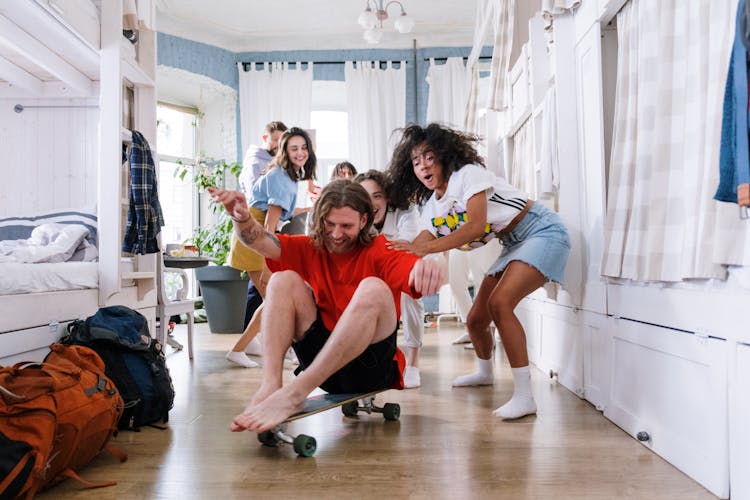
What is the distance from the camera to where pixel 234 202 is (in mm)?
1728

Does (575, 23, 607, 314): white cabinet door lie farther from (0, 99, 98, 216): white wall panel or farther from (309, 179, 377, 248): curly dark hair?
(0, 99, 98, 216): white wall panel

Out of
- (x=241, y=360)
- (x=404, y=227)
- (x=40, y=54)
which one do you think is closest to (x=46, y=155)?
(x=40, y=54)

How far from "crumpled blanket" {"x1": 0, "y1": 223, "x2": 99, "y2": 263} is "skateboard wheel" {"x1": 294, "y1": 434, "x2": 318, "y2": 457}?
141 centimetres

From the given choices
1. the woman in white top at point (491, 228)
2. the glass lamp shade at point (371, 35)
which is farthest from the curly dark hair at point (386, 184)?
the glass lamp shade at point (371, 35)

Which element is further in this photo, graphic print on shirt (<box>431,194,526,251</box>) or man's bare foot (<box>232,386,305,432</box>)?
graphic print on shirt (<box>431,194,526,251</box>)

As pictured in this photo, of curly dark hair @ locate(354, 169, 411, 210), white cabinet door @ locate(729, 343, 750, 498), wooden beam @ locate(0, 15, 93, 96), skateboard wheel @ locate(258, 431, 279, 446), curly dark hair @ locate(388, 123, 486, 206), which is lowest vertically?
skateboard wheel @ locate(258, 431, 279, 446)

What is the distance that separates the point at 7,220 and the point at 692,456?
2.95 meters

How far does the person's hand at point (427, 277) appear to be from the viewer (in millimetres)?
1638

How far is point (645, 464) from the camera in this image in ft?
5.37

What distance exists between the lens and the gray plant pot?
5320 mm

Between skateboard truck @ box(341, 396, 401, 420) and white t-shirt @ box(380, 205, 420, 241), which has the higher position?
white t-shirt @ box(380, 205, 420, 241)

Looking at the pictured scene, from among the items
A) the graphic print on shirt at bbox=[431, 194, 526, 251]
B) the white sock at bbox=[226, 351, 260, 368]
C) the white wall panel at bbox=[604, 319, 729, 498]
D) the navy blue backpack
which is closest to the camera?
the white wall panel at bbox=[604, 319, 729, 498]

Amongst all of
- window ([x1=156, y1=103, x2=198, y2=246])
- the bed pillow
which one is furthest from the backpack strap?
window ([x1=156, y1=103, x2=198, y2=246])

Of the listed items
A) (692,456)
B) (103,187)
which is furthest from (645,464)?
(103,187)
